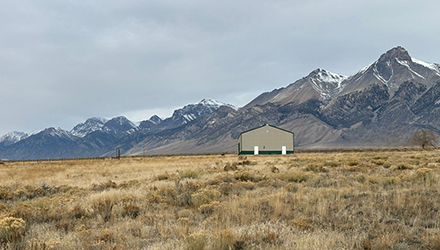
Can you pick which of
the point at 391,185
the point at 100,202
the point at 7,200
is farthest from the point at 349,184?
the point at 7,200

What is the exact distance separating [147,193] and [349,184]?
25.5ft

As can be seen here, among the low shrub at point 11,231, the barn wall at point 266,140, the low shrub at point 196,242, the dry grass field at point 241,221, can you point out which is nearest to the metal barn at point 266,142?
the barn wall at point 266,140

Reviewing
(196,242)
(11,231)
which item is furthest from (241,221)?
(11,231)

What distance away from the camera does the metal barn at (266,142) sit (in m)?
79.6

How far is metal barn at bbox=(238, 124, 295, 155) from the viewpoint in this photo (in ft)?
261

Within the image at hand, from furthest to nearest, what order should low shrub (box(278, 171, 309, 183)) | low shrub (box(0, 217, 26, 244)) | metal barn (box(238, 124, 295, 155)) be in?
1. metal barn (box(238, 124, 295, 155))
2. low shrub (box(278, 171, 309, 183))
3. low shrub (box(0, 217, 26, 244))

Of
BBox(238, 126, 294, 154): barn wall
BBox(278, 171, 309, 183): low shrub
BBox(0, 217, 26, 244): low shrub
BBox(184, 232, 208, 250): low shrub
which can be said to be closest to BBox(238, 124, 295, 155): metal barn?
BBox(238, 126, 294, 154): barn wall

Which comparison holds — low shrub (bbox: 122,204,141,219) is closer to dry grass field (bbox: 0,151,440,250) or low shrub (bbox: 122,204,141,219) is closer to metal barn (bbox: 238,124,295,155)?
dry grass field (bbox: 0,151,440,250)

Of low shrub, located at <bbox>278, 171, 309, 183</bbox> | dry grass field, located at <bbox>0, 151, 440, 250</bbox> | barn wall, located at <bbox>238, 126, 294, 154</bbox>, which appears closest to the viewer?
dry grass field, located at <bbox>0, 151, 440, 250</bbox>

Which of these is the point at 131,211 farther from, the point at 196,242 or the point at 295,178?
the point at 295,178

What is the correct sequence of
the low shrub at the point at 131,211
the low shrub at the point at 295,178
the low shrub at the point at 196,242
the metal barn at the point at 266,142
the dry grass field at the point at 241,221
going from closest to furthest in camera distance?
the low shrub at the point at 196,242 → the dry grass field at the point at 241,221 → the low shrub at the point at 131,211 → the low shrub at the point at 295,178 → the metal barn at the point at 266,142

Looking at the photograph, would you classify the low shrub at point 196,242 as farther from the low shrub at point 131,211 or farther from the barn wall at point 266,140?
the barn wall at point 266,140

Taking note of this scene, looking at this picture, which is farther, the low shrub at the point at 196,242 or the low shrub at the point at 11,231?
the low shrub at the point at 11,231

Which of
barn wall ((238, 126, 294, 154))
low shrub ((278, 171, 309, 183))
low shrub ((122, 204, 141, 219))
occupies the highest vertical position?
barn wall ((238, 126, 294, 154))
